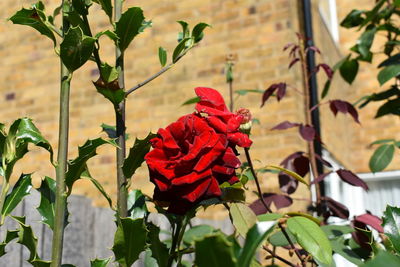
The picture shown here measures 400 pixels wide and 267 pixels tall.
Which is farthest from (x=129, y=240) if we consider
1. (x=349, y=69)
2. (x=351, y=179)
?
(x=349, y=69)

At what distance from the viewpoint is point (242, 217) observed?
0.81 m

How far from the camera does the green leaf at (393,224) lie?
→ 0.73 metres

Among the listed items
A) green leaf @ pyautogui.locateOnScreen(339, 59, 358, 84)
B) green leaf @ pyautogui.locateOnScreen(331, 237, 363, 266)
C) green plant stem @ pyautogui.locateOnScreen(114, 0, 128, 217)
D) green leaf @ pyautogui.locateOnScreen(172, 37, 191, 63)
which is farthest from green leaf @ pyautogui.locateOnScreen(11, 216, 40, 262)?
green leaf @ pyautogui.locateOnScreen(339, 59, 358, 84)

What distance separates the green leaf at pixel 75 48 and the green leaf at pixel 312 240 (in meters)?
0.40

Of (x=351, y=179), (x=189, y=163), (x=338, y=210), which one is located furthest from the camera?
(x=338, y=210)

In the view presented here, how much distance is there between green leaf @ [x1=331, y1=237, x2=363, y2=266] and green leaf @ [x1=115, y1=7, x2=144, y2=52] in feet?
2.27

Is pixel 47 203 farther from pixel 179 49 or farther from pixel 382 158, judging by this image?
pixel 382 158

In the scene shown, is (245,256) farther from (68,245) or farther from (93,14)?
(93,14)

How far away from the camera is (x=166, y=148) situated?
75 cm

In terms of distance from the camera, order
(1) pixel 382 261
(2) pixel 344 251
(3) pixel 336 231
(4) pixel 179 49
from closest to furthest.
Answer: (1) pixel 382 261 < (4) pixel 179 49 < (2) pixel 344 251 < (3) pixel 336 231

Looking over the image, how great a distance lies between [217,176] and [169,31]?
3458mm

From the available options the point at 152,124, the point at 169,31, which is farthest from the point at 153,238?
the point at 169,31

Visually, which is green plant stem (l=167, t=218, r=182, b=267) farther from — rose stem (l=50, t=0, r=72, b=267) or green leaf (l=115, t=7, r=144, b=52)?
green leaf (l=115, t=7, r=144, b=52)

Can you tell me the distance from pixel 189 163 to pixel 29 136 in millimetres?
268
